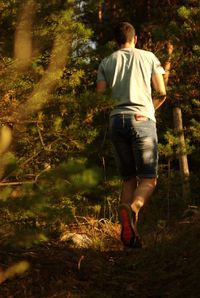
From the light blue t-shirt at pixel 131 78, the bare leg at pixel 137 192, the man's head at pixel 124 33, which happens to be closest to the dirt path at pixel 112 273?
the bare leg at pixel 137 192

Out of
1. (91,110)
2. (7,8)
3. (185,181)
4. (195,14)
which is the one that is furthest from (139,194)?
(185,181)

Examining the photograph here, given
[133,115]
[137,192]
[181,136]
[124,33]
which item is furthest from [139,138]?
[181,136]

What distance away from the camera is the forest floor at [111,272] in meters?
3.21

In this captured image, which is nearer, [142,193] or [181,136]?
[142,193]

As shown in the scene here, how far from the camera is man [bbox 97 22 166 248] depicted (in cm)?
454

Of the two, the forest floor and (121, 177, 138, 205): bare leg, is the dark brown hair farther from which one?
the forest floor

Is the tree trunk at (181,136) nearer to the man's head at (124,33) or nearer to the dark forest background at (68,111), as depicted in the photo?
the dark forest background at (68,111)

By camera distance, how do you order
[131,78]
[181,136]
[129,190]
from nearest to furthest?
[131,78]
[129,190]
[181,136]

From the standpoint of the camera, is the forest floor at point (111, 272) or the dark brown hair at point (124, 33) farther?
the dark brown hair at point (124, 33)

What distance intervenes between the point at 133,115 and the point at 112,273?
1379 mm

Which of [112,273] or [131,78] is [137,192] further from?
[131,78]

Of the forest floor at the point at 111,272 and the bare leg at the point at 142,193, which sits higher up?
the bare leg at the point at 142,193

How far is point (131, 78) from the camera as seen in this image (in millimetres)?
4641

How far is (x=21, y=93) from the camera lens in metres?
5.36
